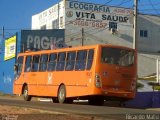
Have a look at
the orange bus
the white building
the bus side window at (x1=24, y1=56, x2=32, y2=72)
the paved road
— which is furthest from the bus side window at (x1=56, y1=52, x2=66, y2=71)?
the white building

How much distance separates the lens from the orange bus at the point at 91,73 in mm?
26109

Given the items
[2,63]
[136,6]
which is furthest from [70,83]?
[2,63]

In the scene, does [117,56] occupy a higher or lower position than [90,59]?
higher

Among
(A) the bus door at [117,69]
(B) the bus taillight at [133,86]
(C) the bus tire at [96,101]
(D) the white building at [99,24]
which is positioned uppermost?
(D) the white building at [99,24]

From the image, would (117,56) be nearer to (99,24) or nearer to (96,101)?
(96,101)

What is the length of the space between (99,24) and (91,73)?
4614cm

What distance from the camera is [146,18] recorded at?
75125 mm

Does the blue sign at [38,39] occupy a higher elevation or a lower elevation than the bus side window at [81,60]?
higher

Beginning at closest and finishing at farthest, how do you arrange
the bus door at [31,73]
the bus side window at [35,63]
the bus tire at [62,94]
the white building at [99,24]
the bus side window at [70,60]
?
1. the bus side window at [70,60]
2. the bus tire at [62,94]
3. the bus side window at [35,63]
4. the bus door at [31,73]
5. the white building at [99,24]

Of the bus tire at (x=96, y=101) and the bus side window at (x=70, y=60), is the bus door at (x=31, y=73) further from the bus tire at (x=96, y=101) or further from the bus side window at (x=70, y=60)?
the bus tire at (x=96, y=101)

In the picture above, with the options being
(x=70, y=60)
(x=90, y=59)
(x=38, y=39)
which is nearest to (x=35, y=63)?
(x=70, y=60)

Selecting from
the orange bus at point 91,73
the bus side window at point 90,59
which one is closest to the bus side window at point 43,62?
the orange bus at point 91,73

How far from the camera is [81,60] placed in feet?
89.2

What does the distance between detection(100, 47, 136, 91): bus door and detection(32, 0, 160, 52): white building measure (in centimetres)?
3947
